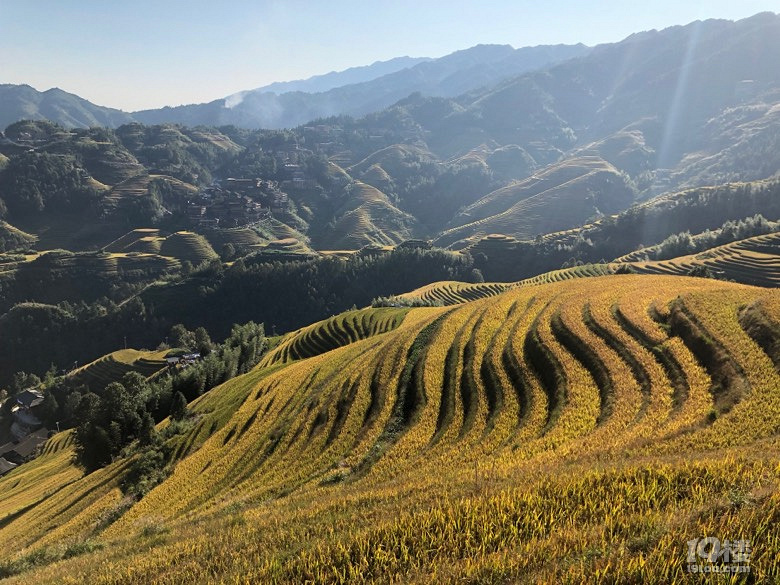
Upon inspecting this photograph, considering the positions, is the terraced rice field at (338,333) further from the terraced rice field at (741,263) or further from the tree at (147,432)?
the terraced rice field at (741,263)

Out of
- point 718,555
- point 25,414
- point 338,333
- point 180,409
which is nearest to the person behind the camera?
point 718,555

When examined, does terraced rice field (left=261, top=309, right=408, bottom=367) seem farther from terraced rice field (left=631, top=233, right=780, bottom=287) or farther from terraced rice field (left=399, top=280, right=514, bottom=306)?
terraced rice field (left=631, top=233, right=780, bottom=287)

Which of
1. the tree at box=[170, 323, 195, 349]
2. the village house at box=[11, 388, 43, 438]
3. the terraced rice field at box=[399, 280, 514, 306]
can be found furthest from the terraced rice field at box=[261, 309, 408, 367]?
the village house at box=[11, 388, 43, 438]

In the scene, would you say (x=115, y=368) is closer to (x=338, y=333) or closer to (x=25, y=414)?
(x=25, y=414)

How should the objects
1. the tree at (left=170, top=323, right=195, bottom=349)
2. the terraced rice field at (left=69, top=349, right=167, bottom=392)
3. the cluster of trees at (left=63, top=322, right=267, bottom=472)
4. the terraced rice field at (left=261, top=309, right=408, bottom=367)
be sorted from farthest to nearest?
the tree at (left=170, top=323, right=195, bottom=349)
the terraced rice field at (left=69, top=349, right=167, bottom=392)
the terraced rice field at (left=261, top=309, right=408, bottom=367)
the cluster of trees at (left=63, top=322, right=267, bottom=472)

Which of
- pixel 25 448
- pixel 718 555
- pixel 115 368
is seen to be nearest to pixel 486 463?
pixel 718 555

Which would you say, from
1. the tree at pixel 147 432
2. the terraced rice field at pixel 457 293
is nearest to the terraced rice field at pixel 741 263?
→ the terraced rice field at pixel 457 293
